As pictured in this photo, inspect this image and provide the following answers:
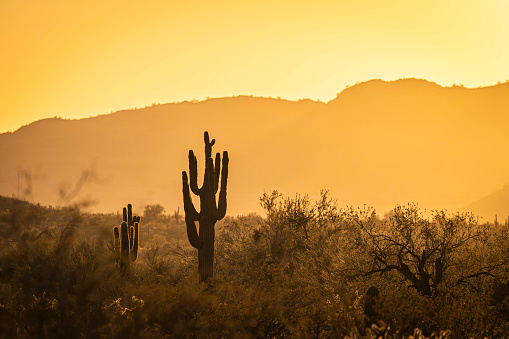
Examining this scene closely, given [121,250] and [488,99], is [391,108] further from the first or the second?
[121,250]

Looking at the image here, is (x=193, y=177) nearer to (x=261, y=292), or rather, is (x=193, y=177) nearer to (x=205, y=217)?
(x=205, y=217)

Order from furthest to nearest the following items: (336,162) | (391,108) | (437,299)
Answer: (391,108) < (336,162) < (437,299)

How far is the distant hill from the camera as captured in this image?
128 meters

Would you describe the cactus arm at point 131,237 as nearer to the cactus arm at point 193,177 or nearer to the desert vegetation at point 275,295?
the desert vegetation at point 275,295

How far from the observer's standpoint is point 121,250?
72.0 feet

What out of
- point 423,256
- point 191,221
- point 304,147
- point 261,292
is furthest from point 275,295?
point 304,147

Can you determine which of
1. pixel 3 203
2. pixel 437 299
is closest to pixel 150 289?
pixel 437 299

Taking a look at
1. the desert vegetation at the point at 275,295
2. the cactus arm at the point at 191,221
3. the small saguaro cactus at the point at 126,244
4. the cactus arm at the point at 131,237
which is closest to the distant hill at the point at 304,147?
the small saguaro cactus at the point at 126,244

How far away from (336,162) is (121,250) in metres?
117

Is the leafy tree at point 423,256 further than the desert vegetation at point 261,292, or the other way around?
the leafy tree at point 423,256

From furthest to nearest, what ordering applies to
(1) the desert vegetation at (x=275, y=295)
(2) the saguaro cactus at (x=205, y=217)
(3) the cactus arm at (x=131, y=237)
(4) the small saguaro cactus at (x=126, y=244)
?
(3) the cactus arm at (x=131, y=237) < (4) the small saguaro cactus at (x=126, y=244) < (2) the saguaro cactus at (x=205, y=217) < (1) the desert vegetation at (x=275, y=295)

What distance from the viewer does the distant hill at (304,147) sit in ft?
420

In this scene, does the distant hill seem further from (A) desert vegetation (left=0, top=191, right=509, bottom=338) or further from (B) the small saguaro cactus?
(A) desert vegetation (left=0, top=191, right=509, bottom=338)

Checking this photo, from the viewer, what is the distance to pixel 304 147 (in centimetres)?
14312
